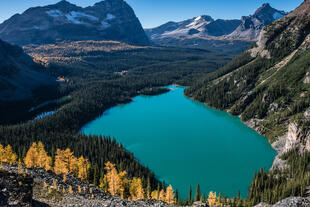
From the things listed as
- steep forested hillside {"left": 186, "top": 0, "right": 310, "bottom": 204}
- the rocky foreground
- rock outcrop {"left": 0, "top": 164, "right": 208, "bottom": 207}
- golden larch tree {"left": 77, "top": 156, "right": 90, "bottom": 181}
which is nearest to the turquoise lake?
steep forested hillside {"left": 186, "top": 0, "right": 310, "bottom": 204}

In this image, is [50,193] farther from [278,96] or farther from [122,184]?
[278,96]

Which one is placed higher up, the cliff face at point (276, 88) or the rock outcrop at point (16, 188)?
the cliff face at point (276, 88)

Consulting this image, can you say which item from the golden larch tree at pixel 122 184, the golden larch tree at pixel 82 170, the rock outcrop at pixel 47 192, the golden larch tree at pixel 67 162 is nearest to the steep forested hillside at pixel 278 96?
the golden larch tree at pixel 122 184

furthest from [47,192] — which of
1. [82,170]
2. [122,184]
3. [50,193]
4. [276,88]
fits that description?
[276,88]

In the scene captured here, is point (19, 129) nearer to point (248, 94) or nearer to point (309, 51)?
point (248, 94)

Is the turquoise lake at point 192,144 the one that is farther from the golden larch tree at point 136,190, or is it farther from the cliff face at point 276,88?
the golden larch tree at point 136,190

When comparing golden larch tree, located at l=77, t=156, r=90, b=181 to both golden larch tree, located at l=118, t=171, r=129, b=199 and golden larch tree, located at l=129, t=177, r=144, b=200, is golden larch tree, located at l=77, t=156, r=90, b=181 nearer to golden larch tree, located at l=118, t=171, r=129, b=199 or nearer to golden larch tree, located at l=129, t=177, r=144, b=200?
golden larch tree, located at l=118, t=171, r=129, b=199

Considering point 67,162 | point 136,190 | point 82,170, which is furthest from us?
point 67,162
